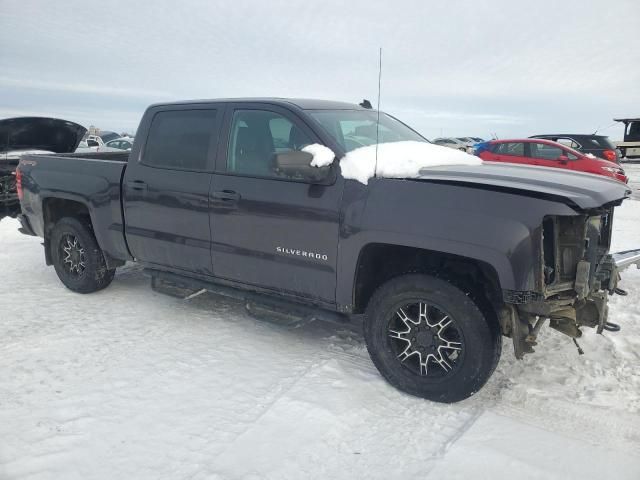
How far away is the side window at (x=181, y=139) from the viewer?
399 centimetres

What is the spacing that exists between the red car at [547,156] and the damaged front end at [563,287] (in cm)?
831

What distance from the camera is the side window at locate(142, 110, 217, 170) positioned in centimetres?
399

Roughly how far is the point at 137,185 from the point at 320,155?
1.91 m

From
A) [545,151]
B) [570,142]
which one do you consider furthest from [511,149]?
[570,142]

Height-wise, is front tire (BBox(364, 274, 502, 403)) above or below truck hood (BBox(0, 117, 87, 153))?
below

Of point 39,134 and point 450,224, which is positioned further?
point 39,134

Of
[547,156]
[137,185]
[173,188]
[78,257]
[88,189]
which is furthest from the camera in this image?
[547,156]

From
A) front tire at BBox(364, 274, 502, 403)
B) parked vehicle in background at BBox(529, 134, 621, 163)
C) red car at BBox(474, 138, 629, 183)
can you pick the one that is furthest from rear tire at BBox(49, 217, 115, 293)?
parked vehicle in background at BBox(529, 134, 621, 163)

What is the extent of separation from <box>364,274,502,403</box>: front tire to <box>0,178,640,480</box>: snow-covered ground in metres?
0.15

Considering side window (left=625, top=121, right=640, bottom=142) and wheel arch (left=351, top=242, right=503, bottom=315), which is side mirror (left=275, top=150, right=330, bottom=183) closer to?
wheel arch (left=351, top=242, right=503, bottom=315)

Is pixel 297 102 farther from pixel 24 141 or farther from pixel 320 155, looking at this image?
pixel 24 141

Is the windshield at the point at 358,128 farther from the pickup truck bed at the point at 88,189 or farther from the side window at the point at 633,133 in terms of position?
the side window at the point at 633,133

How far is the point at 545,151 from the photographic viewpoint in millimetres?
11453

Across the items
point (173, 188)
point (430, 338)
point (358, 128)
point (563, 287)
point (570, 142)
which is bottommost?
point (430, 338)
